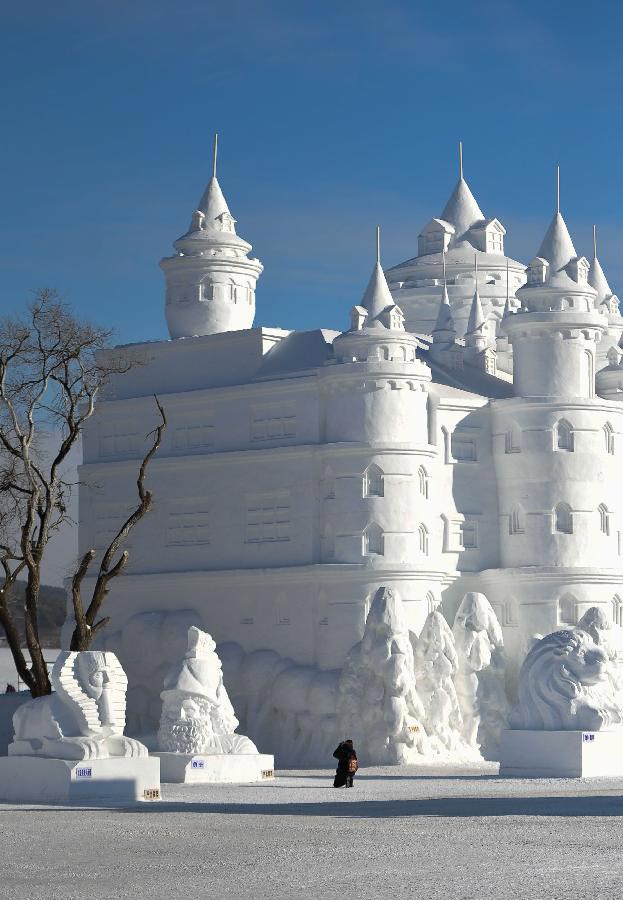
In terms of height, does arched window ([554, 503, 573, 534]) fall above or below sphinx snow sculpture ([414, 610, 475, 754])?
above

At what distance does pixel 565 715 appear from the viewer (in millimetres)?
43000

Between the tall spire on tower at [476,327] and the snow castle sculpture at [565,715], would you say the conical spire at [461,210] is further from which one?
the snow castle sculpture at [565,715]

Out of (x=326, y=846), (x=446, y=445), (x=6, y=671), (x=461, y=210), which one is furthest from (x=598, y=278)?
(x=326, y=846)

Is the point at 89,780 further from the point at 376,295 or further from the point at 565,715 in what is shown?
the point at 376,295

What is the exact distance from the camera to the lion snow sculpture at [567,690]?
43000 millimetres

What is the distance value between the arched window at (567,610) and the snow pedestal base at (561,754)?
47.1 feet

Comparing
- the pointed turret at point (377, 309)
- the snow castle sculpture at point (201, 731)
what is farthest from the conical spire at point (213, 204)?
the snow castle sculpture at point (201, 731)

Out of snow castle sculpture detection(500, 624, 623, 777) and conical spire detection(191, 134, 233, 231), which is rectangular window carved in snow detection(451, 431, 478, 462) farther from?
snow castle sculpture detection(500, 624, 623, 777)

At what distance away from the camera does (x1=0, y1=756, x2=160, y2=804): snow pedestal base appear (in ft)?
114

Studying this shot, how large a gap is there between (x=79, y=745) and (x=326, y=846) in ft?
37.3

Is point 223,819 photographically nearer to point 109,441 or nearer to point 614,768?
point 614,768

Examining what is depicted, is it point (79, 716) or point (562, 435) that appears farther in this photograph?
point (562, 435)

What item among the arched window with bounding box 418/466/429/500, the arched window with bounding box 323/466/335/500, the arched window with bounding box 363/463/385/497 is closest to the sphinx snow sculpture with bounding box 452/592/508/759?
the arched window with bounding box 418/466/429/500

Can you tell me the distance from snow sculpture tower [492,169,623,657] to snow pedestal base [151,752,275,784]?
56.6ft
